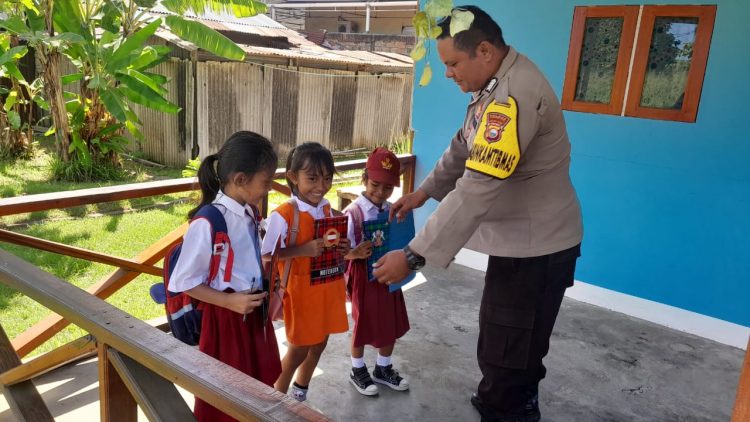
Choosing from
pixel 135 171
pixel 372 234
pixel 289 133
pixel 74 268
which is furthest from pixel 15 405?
pixel 289 133

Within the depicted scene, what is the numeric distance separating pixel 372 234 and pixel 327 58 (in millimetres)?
8641

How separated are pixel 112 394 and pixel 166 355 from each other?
34 centimetres

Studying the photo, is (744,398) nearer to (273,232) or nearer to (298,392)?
(273,232)

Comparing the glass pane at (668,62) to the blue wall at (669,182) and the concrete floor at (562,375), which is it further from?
the concrete floor at (562,375)

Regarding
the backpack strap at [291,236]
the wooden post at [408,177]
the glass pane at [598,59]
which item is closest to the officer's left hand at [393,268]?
the backpack strap at [291,236]

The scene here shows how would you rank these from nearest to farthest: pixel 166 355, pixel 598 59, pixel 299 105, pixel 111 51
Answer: pixel 166 355, pixel 598 59, pixel 111 51, pixel 299 105

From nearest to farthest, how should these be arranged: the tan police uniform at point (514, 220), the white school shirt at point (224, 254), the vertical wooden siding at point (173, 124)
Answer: the white school shirt at point (224, 254)
the tan police uniform at point (514, 220)
the vertical wooden siding at point (173, 124)

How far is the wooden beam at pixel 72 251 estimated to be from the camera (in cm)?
251

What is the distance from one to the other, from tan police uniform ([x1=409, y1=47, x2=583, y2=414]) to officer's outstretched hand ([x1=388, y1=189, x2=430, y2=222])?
1.19 feet

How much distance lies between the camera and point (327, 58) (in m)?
10.6

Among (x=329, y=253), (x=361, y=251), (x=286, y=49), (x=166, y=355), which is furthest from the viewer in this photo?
(x=286, y=49)

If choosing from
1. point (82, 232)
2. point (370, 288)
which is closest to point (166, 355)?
point (370, 288)

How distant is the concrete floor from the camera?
105 inches

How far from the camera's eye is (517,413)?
8.09ft
